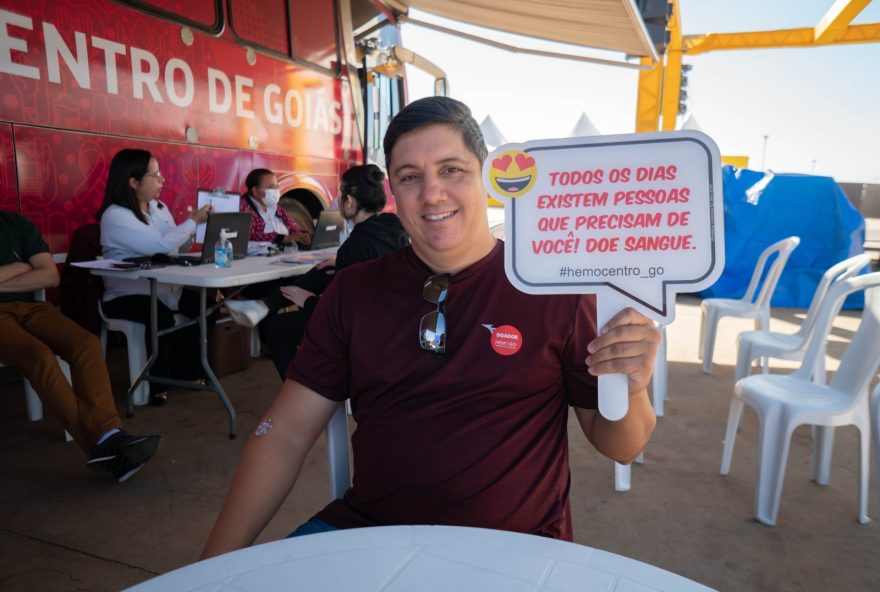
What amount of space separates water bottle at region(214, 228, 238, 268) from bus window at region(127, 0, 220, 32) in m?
1.56

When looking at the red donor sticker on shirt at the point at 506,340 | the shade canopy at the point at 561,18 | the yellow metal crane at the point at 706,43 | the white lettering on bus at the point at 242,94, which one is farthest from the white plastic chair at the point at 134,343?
the yellow metal crane at the point at 706,43

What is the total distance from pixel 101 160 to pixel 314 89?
7.31 feet

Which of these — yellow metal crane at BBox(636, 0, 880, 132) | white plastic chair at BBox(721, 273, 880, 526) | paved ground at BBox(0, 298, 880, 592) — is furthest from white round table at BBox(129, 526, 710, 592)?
yellow metal crane at BBox(636, 0, 880, 132)

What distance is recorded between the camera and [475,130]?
4.06 feet

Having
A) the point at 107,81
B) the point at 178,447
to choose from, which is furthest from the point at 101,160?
the point at 178,447

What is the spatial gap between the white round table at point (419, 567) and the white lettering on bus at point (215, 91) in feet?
13.3

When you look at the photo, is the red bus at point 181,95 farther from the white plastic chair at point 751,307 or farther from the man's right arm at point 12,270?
the white plastic chair at point 751,307

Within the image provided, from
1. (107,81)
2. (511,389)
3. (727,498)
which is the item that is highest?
(107,81)

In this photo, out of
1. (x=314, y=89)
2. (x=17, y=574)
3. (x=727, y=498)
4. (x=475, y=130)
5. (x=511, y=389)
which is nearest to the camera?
(x=511, y=389)

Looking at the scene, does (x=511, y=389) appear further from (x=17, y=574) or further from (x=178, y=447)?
(x=178, y=447)

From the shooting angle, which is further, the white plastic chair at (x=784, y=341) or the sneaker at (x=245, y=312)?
the sneaker at (x=245, y=312)

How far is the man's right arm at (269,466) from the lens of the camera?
105 centimetres

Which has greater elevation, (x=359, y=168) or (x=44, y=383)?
(x=359, y=168)

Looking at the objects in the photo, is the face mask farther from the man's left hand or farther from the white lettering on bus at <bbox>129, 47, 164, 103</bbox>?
the man's left hand
